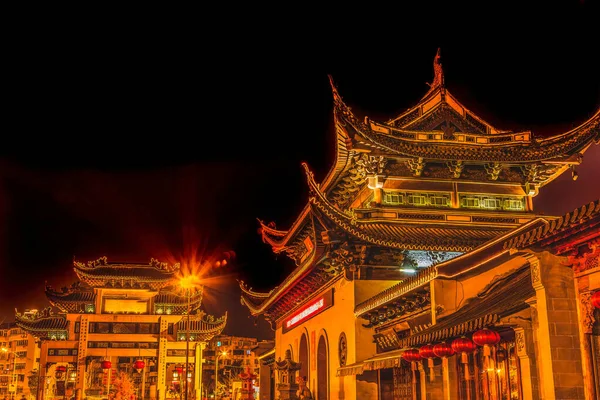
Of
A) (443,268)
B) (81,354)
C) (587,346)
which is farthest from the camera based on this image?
(81,354)

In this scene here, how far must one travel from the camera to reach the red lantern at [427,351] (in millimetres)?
16641

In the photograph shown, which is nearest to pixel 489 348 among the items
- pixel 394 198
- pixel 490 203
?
pixel 394 198

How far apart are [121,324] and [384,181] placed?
2387 inches

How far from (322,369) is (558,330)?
18.3 meters

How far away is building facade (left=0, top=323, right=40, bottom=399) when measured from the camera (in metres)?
91.4

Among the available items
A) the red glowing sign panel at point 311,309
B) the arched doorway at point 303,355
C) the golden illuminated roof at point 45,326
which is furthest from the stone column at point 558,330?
the golden illuminated roof at point 45,326

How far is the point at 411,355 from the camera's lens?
58.8ft

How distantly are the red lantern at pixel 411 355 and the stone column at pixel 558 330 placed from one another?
5451 mm

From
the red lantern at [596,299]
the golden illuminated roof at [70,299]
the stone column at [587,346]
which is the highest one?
the golden illuminated roof at [70,299]

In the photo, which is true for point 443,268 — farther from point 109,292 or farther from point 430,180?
point 109,292

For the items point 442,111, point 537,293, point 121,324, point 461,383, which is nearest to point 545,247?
point 537,293

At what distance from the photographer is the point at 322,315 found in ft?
95.5

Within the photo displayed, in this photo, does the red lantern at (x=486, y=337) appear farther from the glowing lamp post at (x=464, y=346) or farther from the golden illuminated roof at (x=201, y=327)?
the golden illuminated roof at (x=201, y=327)

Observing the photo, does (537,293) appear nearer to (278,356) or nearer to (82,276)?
(278,356)
